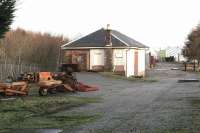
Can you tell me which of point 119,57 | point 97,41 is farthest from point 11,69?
point 97,41

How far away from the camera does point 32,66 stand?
2028 inches

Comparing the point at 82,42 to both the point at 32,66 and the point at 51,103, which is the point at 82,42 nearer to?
the point at 32,66

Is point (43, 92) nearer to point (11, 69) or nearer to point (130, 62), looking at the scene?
point (11, 69)

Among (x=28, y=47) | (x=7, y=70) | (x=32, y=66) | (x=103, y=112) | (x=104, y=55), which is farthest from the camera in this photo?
(x=104, y=55)

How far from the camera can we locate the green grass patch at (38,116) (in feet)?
53.4

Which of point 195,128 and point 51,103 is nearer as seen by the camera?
point 195,128

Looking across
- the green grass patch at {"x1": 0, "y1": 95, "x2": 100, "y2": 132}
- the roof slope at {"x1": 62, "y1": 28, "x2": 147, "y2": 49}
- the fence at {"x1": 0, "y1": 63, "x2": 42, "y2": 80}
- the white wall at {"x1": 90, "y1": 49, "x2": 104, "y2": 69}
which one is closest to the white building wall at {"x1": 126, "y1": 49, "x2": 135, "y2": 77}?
the roof slope at {"x1": 62, "y1": 28, "x2": 147, "y2": 49}

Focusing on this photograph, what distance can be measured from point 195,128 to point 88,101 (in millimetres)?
11669

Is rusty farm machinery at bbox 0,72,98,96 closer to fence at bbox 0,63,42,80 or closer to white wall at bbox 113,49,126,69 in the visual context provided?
fence at bbox 0,63,42,80

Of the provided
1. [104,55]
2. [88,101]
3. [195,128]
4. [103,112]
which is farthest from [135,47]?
[195,128]

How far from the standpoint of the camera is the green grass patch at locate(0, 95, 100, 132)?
640 inches

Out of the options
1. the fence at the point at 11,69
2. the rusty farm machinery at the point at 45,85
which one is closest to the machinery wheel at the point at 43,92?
the rusty farm machinery at the point at 45,85

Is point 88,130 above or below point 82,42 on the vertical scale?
below

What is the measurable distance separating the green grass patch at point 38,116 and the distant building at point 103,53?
3907cm
